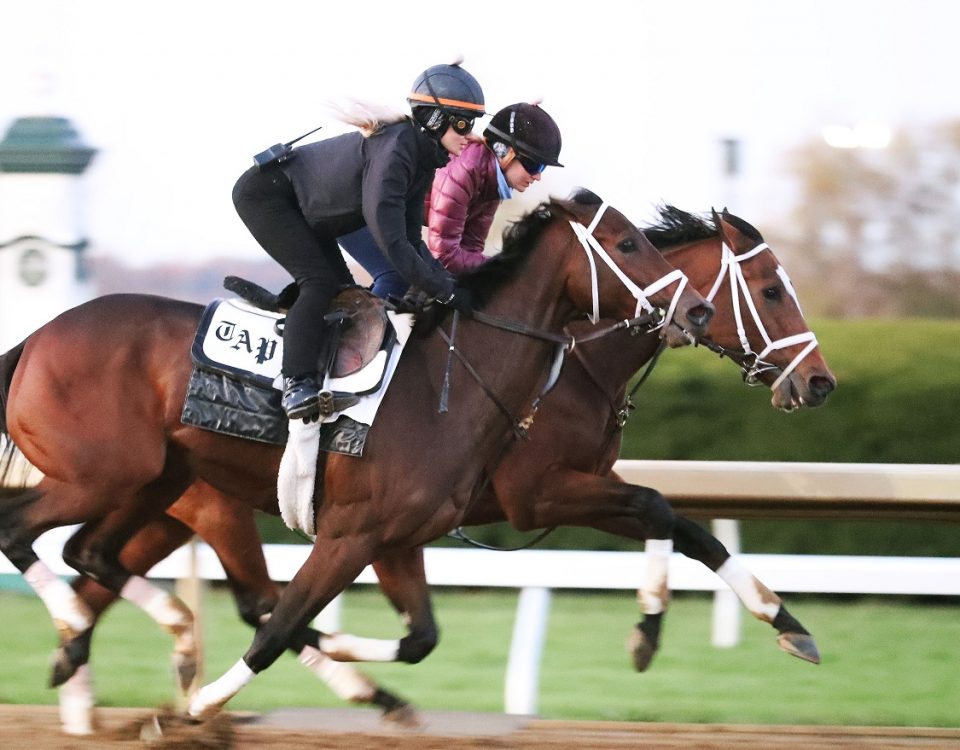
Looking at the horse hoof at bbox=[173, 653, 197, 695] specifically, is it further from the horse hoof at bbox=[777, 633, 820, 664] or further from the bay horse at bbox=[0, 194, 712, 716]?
the horse hoof at bbox=[777, 633, 820, 664]

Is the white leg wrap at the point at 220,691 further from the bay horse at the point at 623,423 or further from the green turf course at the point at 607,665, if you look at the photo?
the green turf course at the point at 607,665

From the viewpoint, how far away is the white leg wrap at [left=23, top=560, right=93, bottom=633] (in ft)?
16.1

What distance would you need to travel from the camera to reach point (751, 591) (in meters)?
5.38

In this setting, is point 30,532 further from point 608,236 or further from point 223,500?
point 608,236

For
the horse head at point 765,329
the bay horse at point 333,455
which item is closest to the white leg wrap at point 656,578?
the horse head at point 765,329

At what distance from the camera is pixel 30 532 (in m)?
4.85

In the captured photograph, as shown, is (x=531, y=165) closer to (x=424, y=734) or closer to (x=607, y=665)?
(x=424, y=734)

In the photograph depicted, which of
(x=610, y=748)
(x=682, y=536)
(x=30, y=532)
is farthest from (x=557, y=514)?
(x=30, y=532)

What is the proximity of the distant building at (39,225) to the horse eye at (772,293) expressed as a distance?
8485 millimetres

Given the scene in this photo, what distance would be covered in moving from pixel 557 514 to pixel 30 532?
1757 millimetres

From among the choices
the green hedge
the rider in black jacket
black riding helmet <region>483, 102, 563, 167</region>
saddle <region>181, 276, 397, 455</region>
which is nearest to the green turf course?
the green hedge

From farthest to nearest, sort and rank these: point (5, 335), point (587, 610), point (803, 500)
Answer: point (5, 335) → point (587, 610) → point (803, 500)

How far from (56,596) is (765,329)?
8.56 feet

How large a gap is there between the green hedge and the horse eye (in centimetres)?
236
